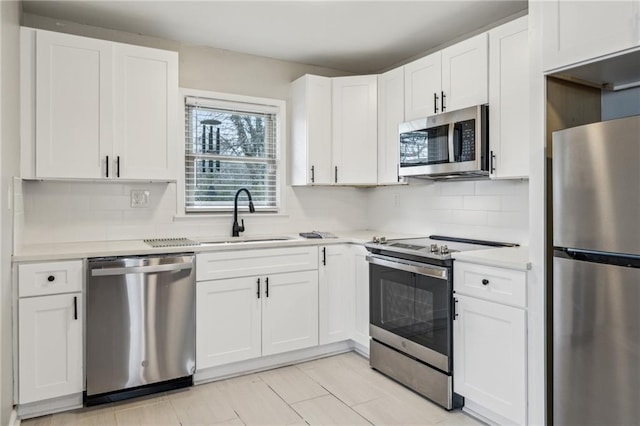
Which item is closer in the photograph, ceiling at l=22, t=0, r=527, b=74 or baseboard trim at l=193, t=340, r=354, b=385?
ceiling at l=22, t=0, r=527, b=74

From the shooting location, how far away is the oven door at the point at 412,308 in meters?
2.50

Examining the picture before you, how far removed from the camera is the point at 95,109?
109 inches

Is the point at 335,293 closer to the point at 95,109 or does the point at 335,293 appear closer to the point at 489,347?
the point at 489,347

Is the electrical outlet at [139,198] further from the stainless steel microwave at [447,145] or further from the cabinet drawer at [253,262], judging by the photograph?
the stainless steel microwave at [447,145]

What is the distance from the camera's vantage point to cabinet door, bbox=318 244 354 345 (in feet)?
10.8

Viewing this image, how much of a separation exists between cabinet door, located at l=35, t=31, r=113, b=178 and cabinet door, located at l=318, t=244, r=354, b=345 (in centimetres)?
168

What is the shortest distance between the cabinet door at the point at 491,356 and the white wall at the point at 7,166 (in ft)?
7.51


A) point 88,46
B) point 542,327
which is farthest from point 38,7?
point 542,327

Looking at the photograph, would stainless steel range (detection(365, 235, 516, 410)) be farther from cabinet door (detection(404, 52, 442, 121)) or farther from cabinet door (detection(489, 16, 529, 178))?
cabinet door (detection(404, 52, 442, 121))

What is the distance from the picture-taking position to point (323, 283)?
3.30m

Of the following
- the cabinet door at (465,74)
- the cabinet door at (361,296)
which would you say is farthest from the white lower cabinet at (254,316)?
the cabinet door at (465,74)

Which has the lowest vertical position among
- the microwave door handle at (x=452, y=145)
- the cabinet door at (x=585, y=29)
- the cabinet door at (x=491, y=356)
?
the cabinet door at (x=491, y=356)

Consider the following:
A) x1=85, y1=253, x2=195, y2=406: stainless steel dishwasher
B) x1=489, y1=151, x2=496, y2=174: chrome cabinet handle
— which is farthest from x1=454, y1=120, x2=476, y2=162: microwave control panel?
x1=85, y1=253, x2=195, y2=406: stainless steel dishwasher

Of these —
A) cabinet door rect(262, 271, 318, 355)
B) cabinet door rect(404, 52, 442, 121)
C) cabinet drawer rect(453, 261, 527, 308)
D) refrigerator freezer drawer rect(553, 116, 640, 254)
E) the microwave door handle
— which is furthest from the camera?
cabinet door rect(262, 271, 318, 355)
